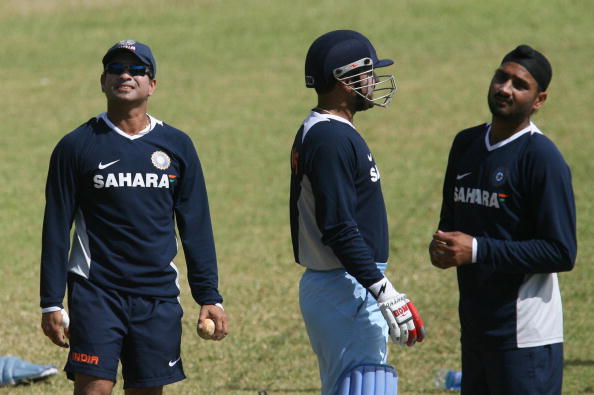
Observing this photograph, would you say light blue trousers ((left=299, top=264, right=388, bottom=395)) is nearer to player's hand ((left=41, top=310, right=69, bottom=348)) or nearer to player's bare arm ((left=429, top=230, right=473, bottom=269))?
player's bare arm ((left=429, top=230, right=473, bottom=269))

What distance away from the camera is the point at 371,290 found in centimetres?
507

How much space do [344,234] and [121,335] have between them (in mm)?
1217

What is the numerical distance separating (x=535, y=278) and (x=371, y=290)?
743mm

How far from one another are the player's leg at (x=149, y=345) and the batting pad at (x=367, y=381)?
2.91ft

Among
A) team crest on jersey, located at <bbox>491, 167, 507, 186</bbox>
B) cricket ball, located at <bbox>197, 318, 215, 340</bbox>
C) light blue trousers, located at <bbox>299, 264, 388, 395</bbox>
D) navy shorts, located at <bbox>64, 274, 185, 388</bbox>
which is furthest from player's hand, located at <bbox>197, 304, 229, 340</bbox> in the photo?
team crest on jersey, located at <bbox>491, 167, 507, 186</bbox>

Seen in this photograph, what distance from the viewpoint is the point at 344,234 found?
5.07 m

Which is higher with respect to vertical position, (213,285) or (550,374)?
(213,285)

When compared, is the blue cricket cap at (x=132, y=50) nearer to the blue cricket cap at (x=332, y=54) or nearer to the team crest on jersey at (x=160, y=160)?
the team crest on jersey at (x=160, y=160)

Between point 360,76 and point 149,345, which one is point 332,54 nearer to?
point 360,76

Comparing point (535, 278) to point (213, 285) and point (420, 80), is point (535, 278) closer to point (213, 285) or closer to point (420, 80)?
point (213, 285)

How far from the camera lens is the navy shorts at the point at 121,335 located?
17.5ft

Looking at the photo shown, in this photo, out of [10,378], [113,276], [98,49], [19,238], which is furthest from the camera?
[98,49]

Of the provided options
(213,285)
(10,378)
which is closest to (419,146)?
(10,378)

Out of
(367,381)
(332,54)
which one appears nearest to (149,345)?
(367,381)
